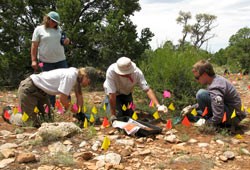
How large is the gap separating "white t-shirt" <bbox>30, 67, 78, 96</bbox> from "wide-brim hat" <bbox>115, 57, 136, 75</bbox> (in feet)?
1.98

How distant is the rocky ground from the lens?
320 centimetres

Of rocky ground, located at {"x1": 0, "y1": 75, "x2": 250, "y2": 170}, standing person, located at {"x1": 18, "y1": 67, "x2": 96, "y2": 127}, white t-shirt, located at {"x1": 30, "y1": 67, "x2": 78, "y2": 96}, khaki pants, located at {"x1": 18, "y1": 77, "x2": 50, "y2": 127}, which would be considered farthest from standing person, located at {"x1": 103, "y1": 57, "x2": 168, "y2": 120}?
khaki pants, located at {"x1": 18, "y1": 77, "x2": 50, "y2": 127}

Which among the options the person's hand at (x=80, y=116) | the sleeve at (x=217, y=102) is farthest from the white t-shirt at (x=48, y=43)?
the sleeve at (x=217, y=102)

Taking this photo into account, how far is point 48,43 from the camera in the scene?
5.29 m

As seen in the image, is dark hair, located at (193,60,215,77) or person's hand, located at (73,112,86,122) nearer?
dark hair, located at (193,60,215,77)

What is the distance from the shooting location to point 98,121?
15.9 feet

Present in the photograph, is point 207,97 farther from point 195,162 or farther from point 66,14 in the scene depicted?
point 66,14

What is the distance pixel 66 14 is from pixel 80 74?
5029 millimetres

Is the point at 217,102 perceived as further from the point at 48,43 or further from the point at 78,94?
the point at 48,43

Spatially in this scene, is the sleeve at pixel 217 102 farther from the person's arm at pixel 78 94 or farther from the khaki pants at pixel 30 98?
the khaki pants at pixel 30 98

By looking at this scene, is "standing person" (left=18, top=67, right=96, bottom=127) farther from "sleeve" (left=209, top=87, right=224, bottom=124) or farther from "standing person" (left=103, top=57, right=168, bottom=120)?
"sleeve" (left=209, top=87, right=224, bottom=124)

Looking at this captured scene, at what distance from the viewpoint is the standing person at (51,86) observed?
4.21m

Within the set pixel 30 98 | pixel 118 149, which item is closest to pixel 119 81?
pixel 30 98

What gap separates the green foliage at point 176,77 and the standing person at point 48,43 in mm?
1593
